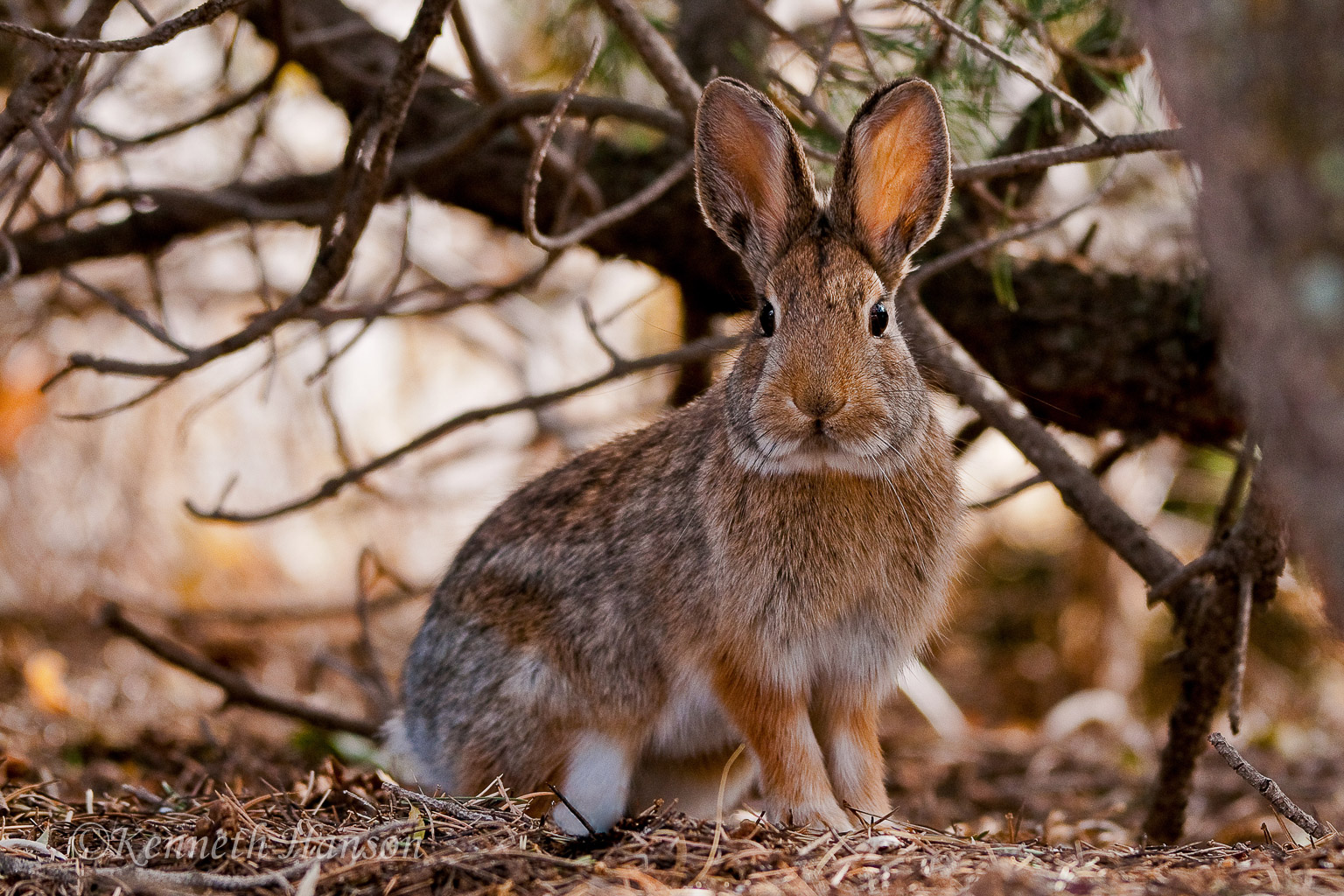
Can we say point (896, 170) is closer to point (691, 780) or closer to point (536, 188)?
point (536, 188)

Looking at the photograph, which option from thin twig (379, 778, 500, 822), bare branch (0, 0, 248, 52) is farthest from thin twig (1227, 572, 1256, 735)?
bare branch (0, 0, 248, 52)

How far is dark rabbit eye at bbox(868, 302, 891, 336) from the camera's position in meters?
3.42

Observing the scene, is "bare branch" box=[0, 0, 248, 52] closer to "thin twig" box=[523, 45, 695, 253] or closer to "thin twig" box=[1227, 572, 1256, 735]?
"thin twig" box=[523, 45, 695, 253]

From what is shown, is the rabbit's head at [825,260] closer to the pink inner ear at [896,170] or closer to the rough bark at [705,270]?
the pink inner ear at [896,170]

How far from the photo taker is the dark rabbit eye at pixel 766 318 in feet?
11.5

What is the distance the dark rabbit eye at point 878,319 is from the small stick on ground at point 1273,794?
143 centimetres

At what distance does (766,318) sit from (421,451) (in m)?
4.60

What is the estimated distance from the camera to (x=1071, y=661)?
25.8 ft

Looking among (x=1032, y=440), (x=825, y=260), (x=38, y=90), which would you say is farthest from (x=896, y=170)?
(x=38, y=90)

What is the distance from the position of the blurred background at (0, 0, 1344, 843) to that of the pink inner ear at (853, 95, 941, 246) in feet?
2.24

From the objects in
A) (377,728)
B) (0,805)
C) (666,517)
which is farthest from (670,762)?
(0,805)

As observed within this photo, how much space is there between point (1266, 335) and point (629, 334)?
7.03 meters

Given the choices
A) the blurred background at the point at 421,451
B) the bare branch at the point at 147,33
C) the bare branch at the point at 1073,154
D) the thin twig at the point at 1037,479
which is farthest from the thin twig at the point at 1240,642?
the bare branch at the point at 147,33

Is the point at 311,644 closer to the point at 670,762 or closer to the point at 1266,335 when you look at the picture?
the point at 670,762
